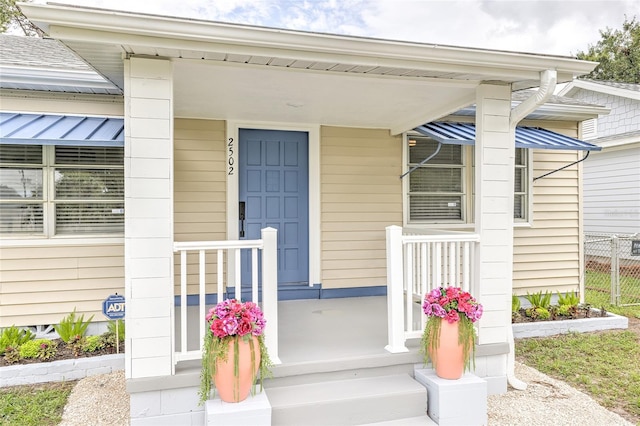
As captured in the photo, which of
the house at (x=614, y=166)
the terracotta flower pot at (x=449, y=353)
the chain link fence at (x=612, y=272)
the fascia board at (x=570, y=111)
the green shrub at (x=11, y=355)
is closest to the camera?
the terracotta flower pot at (x=449, y=353)

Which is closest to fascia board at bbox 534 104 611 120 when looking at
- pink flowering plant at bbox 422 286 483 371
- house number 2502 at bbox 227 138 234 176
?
pink flowering plant at bbox 422 286 483 371

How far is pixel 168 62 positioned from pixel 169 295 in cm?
156

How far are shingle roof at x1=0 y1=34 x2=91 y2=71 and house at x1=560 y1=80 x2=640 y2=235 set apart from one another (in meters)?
10.9

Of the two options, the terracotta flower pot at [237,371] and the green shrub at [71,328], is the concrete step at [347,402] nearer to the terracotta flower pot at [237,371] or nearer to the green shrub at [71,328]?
the terracotta flower pot at [237,371]

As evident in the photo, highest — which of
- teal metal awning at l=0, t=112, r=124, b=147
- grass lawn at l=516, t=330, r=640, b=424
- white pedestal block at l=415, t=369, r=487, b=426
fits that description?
teal metal awning at l=0, t=112, r=124, b=147

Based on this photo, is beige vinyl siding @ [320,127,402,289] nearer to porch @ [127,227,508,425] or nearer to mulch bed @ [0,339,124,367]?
porch @ [127,227,508,425]

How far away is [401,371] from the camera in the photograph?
3.35 m

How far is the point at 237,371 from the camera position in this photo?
266 cm

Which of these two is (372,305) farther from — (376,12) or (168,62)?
(376,12)

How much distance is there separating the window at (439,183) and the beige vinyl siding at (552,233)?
3.25ft

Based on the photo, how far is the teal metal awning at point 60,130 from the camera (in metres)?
3.67

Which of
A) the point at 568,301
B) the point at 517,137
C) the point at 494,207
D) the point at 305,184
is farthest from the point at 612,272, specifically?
the point at 305,184

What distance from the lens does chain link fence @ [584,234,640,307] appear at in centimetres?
675

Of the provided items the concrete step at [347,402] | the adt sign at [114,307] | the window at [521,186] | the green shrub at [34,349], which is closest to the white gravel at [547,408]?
the concrete step at [347,402]
